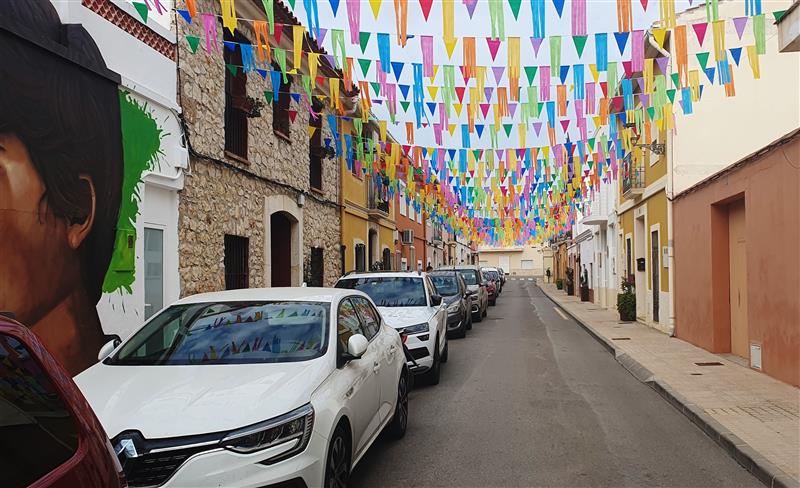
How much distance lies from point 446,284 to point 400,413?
1068 cm

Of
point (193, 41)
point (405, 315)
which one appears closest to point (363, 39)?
point (193, 41)

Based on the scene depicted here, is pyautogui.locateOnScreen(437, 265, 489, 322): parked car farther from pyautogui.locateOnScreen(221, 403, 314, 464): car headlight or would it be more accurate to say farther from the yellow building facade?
pyautogui.locateOnScreen(221, 403, 314, 464): car headlight

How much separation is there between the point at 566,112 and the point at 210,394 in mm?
10173

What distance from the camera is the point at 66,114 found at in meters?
7.09

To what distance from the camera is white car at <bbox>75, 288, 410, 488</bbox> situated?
3.38 m

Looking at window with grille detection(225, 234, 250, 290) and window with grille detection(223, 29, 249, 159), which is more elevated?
window with grille detection(223, 29, 249, 159)

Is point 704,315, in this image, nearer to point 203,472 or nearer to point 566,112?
point 566,112

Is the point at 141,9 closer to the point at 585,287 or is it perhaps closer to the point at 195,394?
the point at 195,394

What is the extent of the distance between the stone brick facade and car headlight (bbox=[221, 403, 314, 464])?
21.5 ft

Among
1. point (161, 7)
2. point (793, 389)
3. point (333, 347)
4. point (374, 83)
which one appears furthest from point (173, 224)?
point (793, 389)

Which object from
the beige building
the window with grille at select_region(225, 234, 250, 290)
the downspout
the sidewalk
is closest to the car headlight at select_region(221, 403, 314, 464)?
the sidewalk

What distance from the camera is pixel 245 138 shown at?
12.3m

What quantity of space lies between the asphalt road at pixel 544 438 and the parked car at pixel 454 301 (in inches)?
176

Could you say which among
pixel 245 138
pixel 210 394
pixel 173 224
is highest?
pixel 245 138
